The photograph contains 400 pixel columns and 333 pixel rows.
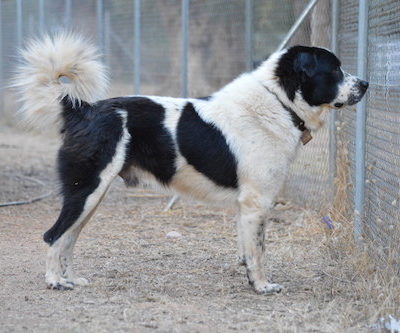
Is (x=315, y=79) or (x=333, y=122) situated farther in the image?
(x=333, y=122)

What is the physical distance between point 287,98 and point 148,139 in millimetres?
1022

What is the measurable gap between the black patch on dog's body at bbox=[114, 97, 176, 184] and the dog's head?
91cm

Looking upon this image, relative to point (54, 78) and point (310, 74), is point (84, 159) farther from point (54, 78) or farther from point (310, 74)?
point (310, 74)

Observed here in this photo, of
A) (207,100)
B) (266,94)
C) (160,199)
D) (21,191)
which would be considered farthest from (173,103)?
(21,191)

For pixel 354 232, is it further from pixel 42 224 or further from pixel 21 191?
pixel 21 191

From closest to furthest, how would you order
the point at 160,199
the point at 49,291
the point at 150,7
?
the point at 49,291, the point at 160,199, the point at 150,7

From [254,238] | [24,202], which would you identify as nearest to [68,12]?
[24,202]

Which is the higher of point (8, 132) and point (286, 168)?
point (286, 168)

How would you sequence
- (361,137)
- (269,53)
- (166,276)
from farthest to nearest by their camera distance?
(269,53) → (361,137) → (166,276)

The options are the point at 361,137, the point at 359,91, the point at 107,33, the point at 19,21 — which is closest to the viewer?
the point at 359,91

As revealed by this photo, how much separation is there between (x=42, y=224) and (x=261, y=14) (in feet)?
12.5

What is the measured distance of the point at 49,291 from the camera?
16.6 ft

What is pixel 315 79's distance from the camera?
5.27m

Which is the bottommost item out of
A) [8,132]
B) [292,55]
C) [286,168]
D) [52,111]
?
[8,132]
